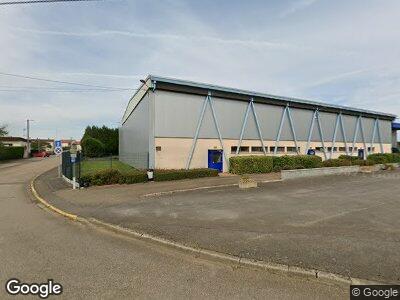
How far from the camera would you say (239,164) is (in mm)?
21844

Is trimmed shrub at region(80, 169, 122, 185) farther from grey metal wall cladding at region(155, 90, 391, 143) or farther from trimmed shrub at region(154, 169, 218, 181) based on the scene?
grey metal wall cladding at region(155, 90, 391, 143)

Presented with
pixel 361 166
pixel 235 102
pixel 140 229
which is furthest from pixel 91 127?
pixel 140 229

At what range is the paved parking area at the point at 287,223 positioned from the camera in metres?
5.67

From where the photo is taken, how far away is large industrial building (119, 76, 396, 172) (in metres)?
20.5

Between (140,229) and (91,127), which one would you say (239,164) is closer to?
(140,229)

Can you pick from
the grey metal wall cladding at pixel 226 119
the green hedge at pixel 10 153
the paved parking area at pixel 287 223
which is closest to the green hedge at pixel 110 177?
the grey metal wall cladding at pixel 226 119

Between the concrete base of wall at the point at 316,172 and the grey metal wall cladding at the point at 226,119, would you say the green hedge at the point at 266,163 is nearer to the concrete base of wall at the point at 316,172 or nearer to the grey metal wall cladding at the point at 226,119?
the concrete base of wall at the point at 316,172

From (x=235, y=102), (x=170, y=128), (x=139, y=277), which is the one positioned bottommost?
(x=139, y=277)

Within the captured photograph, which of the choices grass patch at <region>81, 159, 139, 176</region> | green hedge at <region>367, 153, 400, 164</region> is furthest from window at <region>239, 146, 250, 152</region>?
green hedge at <region>367, 153, 400, 164</region>

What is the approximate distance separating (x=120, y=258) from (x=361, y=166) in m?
24.6

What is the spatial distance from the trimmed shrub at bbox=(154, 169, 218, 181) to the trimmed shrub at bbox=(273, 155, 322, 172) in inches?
243

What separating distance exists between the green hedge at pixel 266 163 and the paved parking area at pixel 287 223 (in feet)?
24.9

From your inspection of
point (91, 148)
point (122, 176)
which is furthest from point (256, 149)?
point (91, 148)

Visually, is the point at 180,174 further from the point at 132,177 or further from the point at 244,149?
the point at 244,149
